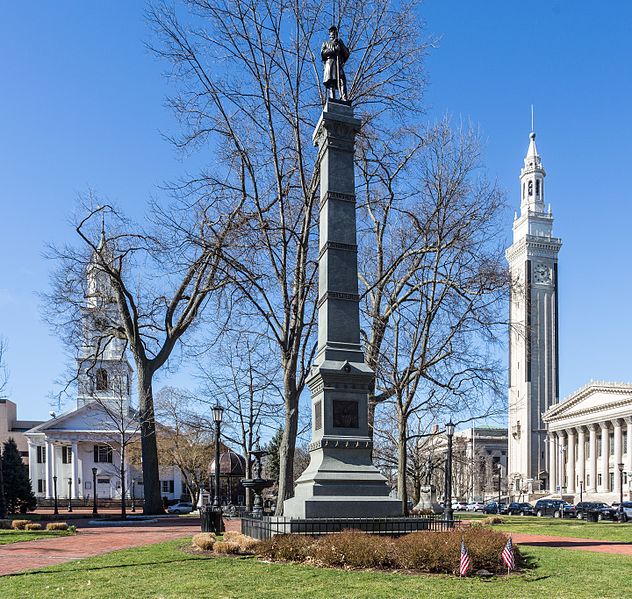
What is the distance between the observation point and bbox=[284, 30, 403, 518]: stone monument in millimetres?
16891

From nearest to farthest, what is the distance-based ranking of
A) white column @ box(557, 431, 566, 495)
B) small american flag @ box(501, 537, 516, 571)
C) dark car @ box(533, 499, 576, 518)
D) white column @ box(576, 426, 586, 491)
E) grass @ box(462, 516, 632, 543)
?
1. small american flag @ box(501, 537, 516, 571)
2. grass @ box(462, 516, 632, 543)
3. dark car @ box(533, 499, 576, 518)
4. white column @ box(576, 426, 586, 491)
5. white column @ box(557, 431, 566, 495)

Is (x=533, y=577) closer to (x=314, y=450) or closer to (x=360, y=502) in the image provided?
(x=360, y=502)

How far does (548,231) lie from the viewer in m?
126

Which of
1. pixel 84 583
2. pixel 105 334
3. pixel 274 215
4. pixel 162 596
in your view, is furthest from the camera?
pixel 105 334

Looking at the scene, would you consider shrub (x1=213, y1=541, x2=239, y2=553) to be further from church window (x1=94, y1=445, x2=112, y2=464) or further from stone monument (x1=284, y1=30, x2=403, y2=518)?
church window (x1=94, y1=445, x2=112, y2=464)

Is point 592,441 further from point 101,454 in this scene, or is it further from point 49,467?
point 49,467

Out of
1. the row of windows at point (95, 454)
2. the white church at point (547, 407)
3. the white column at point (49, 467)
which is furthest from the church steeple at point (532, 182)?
the white column at point (49, 467)

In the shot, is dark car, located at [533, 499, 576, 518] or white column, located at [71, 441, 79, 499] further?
white column, located at [71, 441, 79, 499]

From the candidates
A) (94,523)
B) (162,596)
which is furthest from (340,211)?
(94,523)

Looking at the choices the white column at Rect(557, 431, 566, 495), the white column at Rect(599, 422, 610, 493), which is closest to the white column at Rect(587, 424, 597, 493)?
the white column at Rect(599, 422, 610, 493)

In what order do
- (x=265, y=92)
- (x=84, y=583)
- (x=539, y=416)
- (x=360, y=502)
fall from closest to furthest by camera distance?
1. (x=84, y=583)
2. (x=360, y=502)
3. (x=265, y=92)
4. (x=539, y=416)

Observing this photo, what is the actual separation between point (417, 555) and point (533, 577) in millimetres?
2057

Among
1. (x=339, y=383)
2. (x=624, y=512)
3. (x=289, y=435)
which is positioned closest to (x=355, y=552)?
(x=339, y=383)

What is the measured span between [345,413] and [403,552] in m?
5.03
